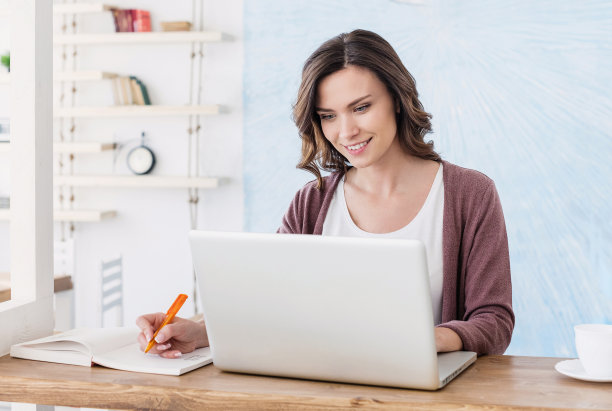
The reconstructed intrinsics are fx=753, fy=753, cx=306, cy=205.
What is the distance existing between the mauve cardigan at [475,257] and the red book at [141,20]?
2731mm

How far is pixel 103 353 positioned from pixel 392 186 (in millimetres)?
807

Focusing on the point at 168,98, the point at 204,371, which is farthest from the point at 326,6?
the point at 204,371

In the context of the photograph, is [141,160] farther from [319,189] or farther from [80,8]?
[319,189]

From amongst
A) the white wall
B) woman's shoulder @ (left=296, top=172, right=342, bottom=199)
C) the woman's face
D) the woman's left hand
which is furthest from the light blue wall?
the woman's left hand

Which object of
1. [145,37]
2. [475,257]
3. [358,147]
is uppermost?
[145,37]

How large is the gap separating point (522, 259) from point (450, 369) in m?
2.68

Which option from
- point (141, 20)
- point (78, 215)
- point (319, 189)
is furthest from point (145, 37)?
point (319, 189)

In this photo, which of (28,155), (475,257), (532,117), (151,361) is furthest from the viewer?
(532,117)

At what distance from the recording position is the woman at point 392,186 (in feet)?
5.19

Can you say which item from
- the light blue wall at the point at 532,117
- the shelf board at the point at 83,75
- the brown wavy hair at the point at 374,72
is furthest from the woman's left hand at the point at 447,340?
the shelf board at the point at 83,75

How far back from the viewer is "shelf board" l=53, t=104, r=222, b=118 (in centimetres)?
386

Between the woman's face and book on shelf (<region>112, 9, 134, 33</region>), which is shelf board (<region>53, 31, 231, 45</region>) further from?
the woman's face

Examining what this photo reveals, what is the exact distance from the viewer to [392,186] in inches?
70.7

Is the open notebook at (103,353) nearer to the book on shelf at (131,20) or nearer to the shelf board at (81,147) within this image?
the shelf board at (81,147)
